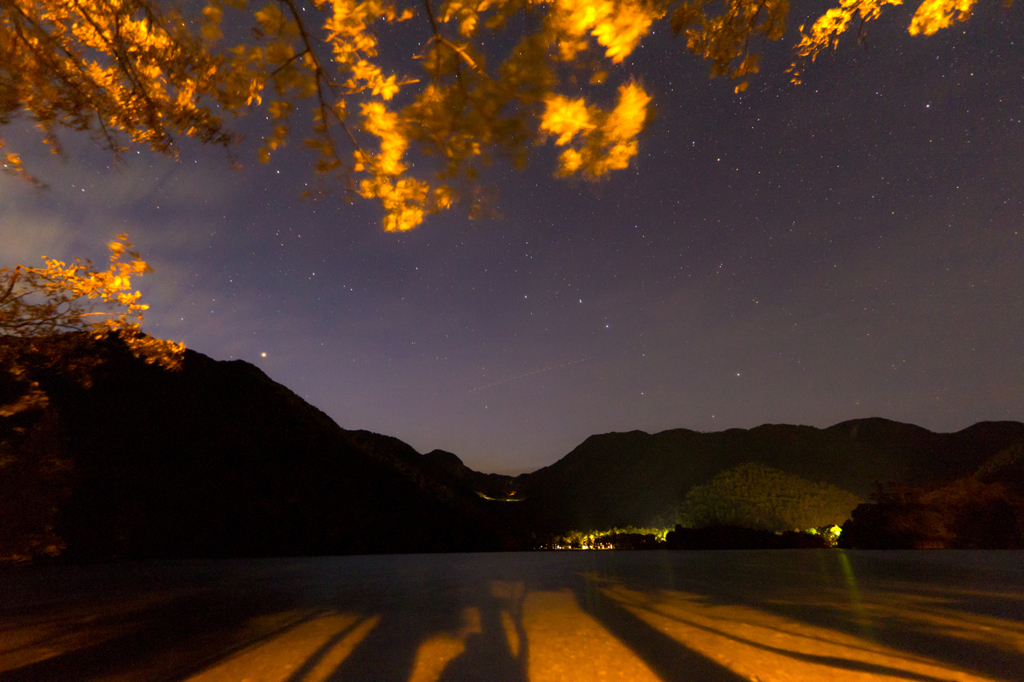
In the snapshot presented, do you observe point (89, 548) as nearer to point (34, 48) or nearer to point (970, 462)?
point (34, 48)

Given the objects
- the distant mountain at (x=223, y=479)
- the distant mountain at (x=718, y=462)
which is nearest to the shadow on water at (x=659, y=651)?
the distant mountain at (x=223, y=479)

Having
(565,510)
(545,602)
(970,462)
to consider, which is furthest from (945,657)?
(970,462)

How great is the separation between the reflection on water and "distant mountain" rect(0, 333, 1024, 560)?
18.2 feet

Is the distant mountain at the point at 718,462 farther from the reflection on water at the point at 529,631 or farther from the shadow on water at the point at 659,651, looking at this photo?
the shadow on water at the point at 659,651

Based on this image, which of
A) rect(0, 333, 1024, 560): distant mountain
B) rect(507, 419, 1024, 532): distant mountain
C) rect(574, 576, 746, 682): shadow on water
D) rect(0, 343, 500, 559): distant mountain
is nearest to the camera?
rect(574, 576, 746, 682): shadow on water

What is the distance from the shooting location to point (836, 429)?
25.2 metres

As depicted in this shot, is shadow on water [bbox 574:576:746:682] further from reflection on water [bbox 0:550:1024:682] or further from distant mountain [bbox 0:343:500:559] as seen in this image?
distant mountain [bbox 0:343:500:559]

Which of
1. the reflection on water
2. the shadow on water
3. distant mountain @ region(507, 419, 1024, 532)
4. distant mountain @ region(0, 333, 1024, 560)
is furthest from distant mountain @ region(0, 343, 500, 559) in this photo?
the shadow on water

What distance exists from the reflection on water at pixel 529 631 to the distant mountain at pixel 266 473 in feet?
18.2

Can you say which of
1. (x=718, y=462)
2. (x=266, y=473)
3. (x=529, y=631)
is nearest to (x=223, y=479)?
(x=266, y=473)

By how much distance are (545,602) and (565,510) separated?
25.0 m

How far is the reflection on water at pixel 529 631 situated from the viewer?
215 cm

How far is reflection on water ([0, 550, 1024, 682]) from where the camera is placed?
2.15 metres

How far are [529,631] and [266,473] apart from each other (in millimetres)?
17683
